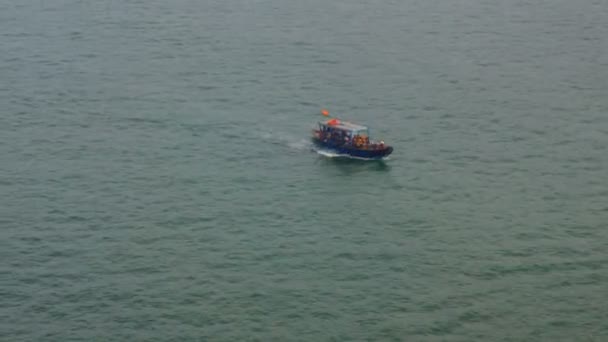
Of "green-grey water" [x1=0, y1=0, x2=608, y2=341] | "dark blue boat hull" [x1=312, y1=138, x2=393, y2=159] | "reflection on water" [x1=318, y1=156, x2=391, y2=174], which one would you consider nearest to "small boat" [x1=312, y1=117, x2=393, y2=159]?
"dark blue boat hull" [x1=312, y1=138, x2=393, y2=159]

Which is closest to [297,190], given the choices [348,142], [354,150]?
[354,150]

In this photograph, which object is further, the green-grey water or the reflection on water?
the reflection on water

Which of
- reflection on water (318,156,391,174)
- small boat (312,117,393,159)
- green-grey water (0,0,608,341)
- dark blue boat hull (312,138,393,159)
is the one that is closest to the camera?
green-grey water (0,0,608,341)

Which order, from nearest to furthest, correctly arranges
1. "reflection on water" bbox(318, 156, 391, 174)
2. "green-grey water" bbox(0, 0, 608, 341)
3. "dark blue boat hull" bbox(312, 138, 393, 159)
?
1. "green-grey water" bbox(0, 0, 608, 341)
2. "reflection on water" bbox(318, 156, 391, 174)
3. "dark blue boat hull" bbox(312, 138, 393, 159)

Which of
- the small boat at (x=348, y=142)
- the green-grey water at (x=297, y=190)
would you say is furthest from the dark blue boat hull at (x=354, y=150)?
the green-grey water at (x=297, y=190)

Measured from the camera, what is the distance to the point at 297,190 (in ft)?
479

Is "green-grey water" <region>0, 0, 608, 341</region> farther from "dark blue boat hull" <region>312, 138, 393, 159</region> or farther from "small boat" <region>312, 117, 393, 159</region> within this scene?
"small boat" <region>312, 117, 393, 159</region>

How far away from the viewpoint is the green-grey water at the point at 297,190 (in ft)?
391

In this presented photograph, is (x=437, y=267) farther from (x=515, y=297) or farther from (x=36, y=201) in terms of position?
(x=36, y=201)

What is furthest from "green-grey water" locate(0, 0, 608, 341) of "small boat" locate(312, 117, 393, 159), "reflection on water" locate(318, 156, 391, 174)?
"small boat" locate(312, 117, 393, 159)

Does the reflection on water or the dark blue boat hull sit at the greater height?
the dark blue boat hull

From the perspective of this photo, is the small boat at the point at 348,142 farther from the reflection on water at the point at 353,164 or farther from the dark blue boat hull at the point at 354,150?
the reflection on water at the point at 353,164

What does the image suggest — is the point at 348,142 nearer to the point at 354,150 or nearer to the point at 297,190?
the point at 354,150

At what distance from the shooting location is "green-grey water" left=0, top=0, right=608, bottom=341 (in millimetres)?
119188
